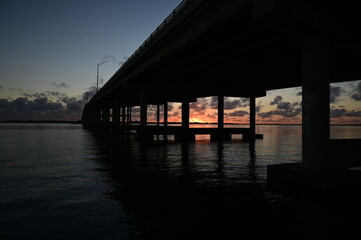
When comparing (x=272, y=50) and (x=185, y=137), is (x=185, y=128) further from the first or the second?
(x=272, y=50)

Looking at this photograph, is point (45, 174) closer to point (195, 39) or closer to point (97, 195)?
point (97, 195)

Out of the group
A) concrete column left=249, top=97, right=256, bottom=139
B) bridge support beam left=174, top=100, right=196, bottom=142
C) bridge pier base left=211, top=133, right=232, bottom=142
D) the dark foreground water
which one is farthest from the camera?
concrete column left=249, top=97, right=256, bottom=139

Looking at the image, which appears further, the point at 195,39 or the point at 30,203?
the point at 195,39

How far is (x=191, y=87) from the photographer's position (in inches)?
1606

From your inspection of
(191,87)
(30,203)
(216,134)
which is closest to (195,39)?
(30,203)

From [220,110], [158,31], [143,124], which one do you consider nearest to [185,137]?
[143,124]

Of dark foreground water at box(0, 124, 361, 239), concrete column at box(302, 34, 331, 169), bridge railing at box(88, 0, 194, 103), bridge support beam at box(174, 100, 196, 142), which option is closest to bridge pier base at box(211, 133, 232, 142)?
bridge support beam at box(174, 100, 196, 142)

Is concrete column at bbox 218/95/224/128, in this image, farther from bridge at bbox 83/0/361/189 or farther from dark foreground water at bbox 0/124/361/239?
dark foreground water at bbox 0/124/361/239

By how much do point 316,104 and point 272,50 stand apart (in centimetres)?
1076

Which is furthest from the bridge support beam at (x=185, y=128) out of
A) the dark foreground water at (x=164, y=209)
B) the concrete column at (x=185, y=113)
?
the dark foreground water at (x=164, y=209)

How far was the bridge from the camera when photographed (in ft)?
38.4

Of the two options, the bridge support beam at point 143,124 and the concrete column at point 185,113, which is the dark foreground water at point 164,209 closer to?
the bridge support beam at point 143,124

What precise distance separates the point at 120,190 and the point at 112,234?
14.7 ft

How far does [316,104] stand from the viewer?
11.7 m
